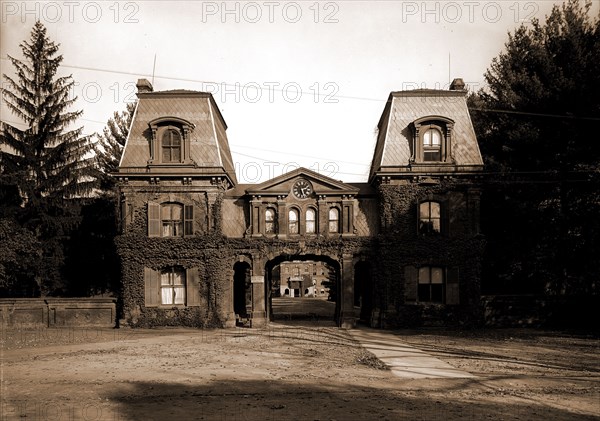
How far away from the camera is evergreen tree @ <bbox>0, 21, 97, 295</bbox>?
34.2m

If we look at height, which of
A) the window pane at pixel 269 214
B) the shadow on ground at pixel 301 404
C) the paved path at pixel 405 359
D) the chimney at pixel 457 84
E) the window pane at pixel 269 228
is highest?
the chimney at pixel 457 84

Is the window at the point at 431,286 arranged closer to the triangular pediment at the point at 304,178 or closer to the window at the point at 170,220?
the triangular pediment at the point at 304,178

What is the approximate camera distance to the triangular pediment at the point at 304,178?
2847cm

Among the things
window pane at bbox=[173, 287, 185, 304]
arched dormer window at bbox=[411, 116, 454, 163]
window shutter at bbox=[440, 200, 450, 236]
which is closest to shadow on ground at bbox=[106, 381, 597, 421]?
window pane at bbox=[173, 287, 185, 304]

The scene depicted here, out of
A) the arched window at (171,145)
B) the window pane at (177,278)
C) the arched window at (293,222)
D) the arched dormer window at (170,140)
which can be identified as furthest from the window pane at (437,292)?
the arched window at (171,145)

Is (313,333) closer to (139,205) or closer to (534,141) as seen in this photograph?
(139,205)

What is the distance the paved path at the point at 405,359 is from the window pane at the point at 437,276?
4.86 metres

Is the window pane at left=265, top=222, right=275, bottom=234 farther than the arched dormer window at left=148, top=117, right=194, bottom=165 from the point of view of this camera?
Yes

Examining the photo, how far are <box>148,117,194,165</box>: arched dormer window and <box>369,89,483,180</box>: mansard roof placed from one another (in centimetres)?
1086

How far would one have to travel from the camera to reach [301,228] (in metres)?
28.6

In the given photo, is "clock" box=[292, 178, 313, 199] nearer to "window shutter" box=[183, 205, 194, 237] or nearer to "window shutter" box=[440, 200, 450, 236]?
"window shutter" box=[183, 205, 194, 237]

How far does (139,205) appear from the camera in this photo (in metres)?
28.3

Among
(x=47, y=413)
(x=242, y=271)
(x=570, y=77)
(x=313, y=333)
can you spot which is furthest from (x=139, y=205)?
(x=570, y=77)

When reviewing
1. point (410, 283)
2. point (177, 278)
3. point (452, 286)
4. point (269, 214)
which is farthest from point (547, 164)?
point (177, 278)
